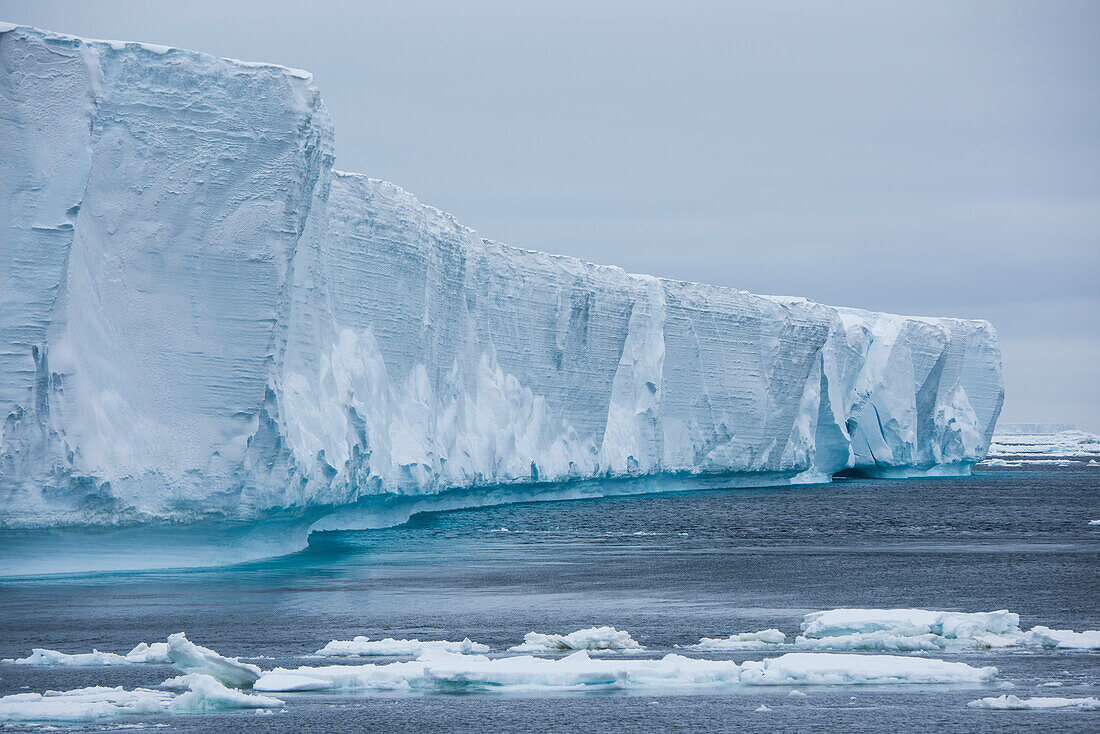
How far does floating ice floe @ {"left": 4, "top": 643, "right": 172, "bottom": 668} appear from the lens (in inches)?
420

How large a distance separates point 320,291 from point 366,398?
10.4 feet

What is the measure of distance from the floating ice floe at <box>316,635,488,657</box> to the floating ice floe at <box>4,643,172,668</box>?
1.32 meters

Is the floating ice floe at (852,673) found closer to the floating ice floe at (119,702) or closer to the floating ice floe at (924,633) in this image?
the floating ice floe at (924,633)

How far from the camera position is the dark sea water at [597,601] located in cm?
926

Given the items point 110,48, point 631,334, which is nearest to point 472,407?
point 631,334

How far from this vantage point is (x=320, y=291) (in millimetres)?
20141

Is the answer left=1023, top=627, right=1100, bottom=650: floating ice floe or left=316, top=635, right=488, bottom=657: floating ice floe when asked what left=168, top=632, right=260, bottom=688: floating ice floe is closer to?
left=316, top=635, right=488, bottom=657: floating ice floe

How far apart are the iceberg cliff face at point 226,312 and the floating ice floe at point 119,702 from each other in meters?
6.20

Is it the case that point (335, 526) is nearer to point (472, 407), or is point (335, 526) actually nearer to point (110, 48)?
point (472, 407)

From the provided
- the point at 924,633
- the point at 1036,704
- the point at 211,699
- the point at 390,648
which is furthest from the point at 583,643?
the point at 1036,704

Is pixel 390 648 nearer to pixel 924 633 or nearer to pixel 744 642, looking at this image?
pixel 744 642

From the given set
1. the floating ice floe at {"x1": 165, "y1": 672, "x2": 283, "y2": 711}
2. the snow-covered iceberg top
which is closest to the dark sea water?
the floating ice floe at {"x1": 165, "y1": 672, "x2": 283, "y2": 711}

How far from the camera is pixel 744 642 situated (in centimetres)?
1176

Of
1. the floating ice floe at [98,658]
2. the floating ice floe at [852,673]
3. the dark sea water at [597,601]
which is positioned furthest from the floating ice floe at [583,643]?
the floating ice floe at [98,658]
